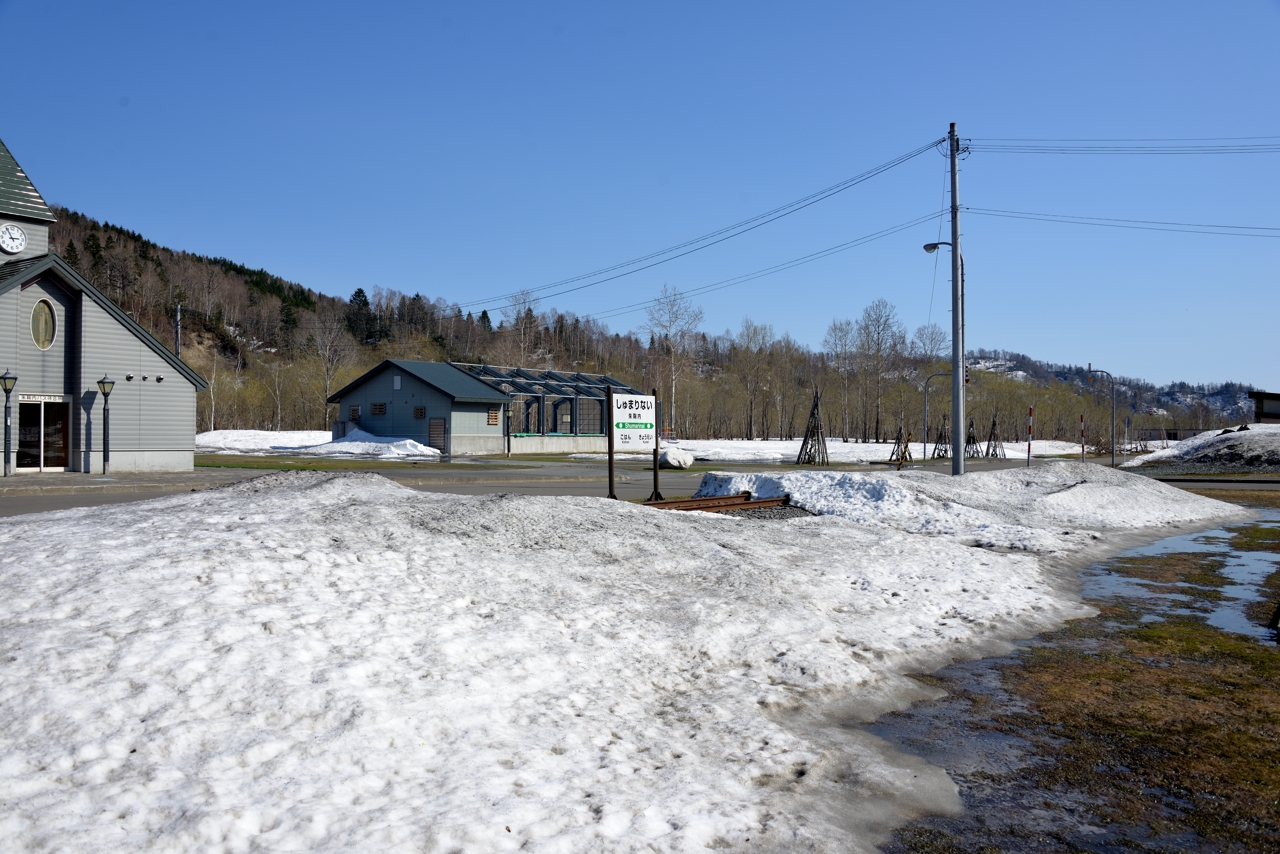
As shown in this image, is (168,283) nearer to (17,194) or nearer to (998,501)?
(17,194)

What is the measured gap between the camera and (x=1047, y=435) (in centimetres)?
12556

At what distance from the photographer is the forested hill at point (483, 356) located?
290 feet

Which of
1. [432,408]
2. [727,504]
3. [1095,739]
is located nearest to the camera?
[1095,739]

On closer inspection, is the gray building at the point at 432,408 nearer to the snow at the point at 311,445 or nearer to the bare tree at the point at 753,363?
the snow at the point at 311,445

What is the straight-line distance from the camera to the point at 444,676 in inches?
212

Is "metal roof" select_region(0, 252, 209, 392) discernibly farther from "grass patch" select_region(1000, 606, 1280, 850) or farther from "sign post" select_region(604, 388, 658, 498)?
"grass patch" select_region(1000, 606, 1280, 850)

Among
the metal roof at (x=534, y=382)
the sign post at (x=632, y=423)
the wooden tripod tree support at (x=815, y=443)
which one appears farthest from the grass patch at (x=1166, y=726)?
the metal roof at (x=534, y=382)

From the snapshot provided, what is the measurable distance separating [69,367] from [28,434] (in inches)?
94.4

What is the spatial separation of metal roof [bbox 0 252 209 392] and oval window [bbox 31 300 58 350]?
0.95 m

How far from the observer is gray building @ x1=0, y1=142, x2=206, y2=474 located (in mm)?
26953

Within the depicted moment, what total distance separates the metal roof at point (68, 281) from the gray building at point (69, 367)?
3 centimetres

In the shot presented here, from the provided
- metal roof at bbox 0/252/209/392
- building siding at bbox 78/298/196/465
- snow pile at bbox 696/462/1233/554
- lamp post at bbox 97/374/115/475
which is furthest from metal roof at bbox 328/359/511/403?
snow pile at bbox 696/462/1233/554

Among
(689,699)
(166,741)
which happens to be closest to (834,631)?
(689,699)

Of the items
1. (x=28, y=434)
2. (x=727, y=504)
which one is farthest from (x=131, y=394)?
(x=727, y=504)
